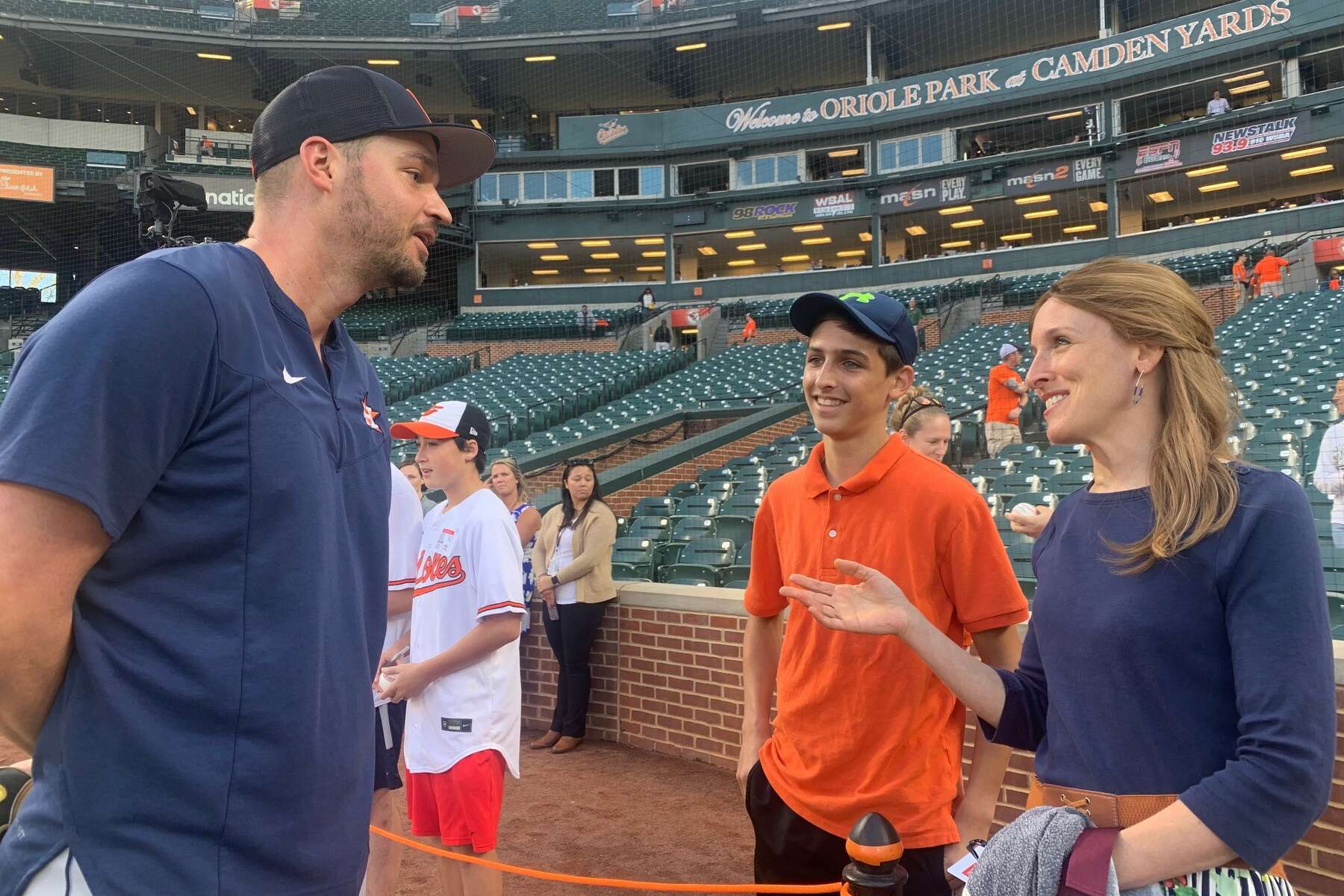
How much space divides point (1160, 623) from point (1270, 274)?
1970 centimetres

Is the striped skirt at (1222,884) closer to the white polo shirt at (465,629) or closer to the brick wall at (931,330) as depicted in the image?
the white polo shirt at (465,629)

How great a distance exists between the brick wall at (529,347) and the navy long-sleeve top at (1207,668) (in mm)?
27855

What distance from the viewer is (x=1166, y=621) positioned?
57.3 inches

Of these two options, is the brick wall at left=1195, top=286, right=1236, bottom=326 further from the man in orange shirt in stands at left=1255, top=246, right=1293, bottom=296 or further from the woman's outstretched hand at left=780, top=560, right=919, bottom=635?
the woman's outstretched hand at left=780, top=560, right=919, bottom=635

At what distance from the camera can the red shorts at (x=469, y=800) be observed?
10.2 feet

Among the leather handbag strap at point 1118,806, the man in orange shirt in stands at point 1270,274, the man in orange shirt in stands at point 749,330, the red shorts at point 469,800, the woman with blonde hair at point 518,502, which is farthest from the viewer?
the man in orange shirt in stands at point 749,330

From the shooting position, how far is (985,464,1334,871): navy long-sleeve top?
1.32 metres

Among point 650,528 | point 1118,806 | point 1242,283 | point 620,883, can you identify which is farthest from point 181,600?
point 1242,283

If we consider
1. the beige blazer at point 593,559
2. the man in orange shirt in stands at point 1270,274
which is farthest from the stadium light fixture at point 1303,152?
the beige blazer at point 593,559

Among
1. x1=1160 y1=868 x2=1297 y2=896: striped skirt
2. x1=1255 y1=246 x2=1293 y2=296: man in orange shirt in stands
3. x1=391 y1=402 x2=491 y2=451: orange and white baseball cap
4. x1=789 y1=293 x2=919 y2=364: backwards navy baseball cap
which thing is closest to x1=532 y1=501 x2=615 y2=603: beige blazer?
x1=391 y1=402 x2=491 y2=451: orange and white baseball cap

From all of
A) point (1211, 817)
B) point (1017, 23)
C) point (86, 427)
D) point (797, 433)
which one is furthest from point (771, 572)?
point (1017, 23)

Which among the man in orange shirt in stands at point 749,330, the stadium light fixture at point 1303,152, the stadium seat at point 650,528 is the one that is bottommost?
the stadium seat at point 650,528

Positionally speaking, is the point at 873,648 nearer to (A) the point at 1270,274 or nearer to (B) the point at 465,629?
(B) the point at 465,629

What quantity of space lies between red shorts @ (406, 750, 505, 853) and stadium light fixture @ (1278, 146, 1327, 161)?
29.7 metres
